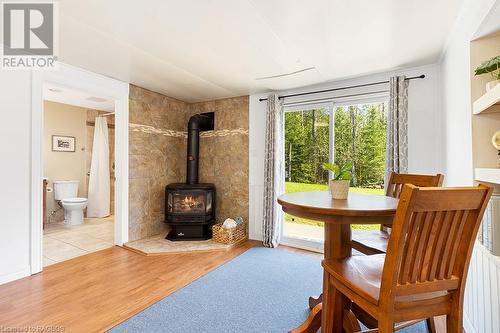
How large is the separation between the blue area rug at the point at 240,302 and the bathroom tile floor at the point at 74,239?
1741 millimetres

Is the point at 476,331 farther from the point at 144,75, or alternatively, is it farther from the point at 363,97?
the point at 144,75

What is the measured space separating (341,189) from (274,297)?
44.5 inches

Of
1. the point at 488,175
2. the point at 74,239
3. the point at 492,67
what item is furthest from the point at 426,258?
the point at 74,239

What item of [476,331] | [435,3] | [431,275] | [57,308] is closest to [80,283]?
[57,308]

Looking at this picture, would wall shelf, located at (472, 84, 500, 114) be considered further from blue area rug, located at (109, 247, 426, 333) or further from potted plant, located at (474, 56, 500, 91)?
blue area rug, located at (109, 247, 426, 333)

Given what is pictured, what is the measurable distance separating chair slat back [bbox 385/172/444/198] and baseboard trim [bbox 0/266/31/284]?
3.50m

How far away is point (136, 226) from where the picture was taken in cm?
350

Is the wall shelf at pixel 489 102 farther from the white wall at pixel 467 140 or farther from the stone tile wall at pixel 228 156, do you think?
the stone tile wall at pixel 228 156

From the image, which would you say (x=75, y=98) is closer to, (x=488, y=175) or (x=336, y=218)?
(x=336, y=218)

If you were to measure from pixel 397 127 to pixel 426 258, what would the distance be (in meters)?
2.09

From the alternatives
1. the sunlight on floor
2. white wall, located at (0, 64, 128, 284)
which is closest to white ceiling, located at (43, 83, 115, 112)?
white wall, located at (0, 64, 128, 284)

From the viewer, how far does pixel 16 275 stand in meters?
2.33

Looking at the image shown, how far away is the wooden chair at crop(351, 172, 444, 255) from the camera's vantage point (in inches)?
69.1

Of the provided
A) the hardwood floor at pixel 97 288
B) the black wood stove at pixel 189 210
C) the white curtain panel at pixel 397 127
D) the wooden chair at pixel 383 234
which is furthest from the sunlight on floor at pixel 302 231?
the wooden chair at pixel 383 234
